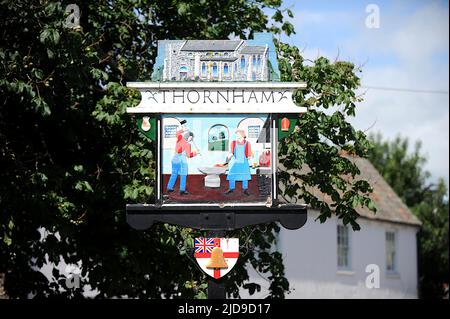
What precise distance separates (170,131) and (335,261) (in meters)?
18.6

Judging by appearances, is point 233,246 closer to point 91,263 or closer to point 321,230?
point 91,263

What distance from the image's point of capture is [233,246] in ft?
30.1

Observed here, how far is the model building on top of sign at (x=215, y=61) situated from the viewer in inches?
369

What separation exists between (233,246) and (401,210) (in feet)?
77.9

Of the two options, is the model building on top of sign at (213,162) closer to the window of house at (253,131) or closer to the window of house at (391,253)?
the window of house at (253,131)

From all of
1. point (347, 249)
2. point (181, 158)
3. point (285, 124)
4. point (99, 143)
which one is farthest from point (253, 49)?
point (347, 249)

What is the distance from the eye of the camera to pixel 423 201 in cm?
3700

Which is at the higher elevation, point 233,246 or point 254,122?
point 254,122

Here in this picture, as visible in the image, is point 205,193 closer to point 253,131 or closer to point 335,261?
point 253,131

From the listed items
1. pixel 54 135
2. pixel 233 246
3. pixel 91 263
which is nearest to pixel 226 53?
pixel 233 246

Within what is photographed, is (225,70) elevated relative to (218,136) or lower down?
elevated

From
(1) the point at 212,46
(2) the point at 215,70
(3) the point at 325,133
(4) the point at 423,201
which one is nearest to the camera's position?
(2) the point at 215,70

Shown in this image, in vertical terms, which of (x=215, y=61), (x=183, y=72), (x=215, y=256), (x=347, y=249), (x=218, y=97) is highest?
(x=215, y=61)

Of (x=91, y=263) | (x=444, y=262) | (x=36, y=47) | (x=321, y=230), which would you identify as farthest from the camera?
(x=444, y=262)
